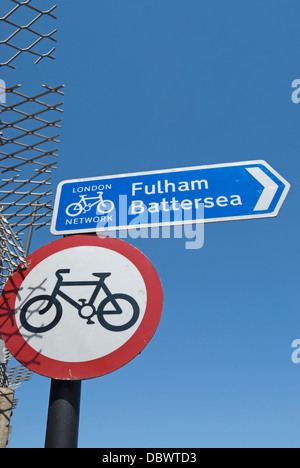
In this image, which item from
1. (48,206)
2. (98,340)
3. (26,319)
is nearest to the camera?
(98,340)

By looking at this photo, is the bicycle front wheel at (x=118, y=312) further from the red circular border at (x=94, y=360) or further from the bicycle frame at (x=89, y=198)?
the bicycle frame at (x=89, y=198)

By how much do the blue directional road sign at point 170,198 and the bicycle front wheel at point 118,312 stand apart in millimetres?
425

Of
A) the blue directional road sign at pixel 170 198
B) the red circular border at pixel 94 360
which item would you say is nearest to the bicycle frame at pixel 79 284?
the red circular border at pixel 94 360

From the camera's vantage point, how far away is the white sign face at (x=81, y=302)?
158cm

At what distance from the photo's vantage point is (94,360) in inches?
60.5

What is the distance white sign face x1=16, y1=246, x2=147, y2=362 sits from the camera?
1.58m

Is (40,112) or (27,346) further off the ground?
(40,112)

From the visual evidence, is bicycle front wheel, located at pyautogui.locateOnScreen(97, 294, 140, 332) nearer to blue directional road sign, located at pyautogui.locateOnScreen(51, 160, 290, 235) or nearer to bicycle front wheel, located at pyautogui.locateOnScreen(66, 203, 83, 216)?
blue directional road sign, located at pyautogui.locateOnScreen(51, 160, 290, 235)

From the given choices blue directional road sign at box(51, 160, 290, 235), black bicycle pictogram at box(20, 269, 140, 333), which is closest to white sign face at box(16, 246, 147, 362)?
black bicycle pictogram at box(20, 269, 140, 333)
